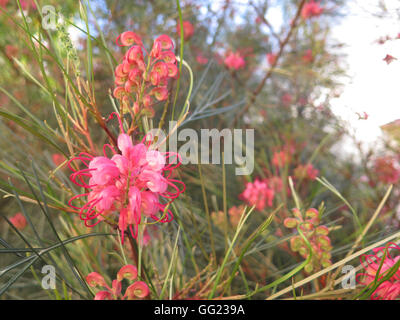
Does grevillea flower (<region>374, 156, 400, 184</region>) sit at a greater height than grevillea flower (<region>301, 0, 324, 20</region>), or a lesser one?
lesser

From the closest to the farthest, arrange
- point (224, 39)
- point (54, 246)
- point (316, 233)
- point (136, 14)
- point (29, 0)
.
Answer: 1. point (54, 246)
2. point (316, 233)
3. point (29, 0)
4. point (136, 14)
5. point (224, 39)

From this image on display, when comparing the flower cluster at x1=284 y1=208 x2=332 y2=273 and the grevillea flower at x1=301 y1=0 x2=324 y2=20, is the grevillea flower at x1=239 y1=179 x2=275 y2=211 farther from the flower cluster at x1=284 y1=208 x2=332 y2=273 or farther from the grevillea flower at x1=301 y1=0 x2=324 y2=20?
the grevillea flower at x1=301 y1=0 x2=324 y2=20

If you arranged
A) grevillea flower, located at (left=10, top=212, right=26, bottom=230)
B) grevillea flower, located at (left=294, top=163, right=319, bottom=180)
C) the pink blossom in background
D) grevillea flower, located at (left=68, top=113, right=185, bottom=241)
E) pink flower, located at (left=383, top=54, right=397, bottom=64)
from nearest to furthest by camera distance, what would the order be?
1. grevillea flower, located at (left=68, top=113, right=185, bottom=241)
2. pink flower, located at (left=383, top=54, right=397, bottom=64)
3. grevillea flower, located at (left=10, top=212, right=26, bottom=230)
4. grevillea flower, located at (left=294, top=163, right=319, bottom=180)
5. the pink blossom in background

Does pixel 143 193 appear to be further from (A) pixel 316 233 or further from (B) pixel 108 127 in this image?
(A) pixel 316 233

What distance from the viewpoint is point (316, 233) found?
1.11 ft

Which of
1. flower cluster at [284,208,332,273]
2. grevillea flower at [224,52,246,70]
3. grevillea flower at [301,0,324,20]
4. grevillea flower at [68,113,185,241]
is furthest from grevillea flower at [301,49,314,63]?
grevillea flower at [68,113,185,241]

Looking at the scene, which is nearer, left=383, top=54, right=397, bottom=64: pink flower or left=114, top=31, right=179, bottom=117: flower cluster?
left=114, top=31, right=179, bottom=117: flower cluster

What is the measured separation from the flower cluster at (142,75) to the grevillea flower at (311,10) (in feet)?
2.66

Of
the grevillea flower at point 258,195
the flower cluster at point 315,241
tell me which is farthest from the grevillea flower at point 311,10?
the flower cluster at point 315,241

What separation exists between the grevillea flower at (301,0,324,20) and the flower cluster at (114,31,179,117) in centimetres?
81

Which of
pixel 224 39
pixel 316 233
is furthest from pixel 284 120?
pixel 316 233

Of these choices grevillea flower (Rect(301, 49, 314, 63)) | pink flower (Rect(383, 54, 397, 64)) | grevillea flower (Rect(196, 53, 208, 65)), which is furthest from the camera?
grevillea flower (Rect(301, 49, 314, 63))

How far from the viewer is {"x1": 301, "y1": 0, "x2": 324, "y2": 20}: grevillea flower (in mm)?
922
